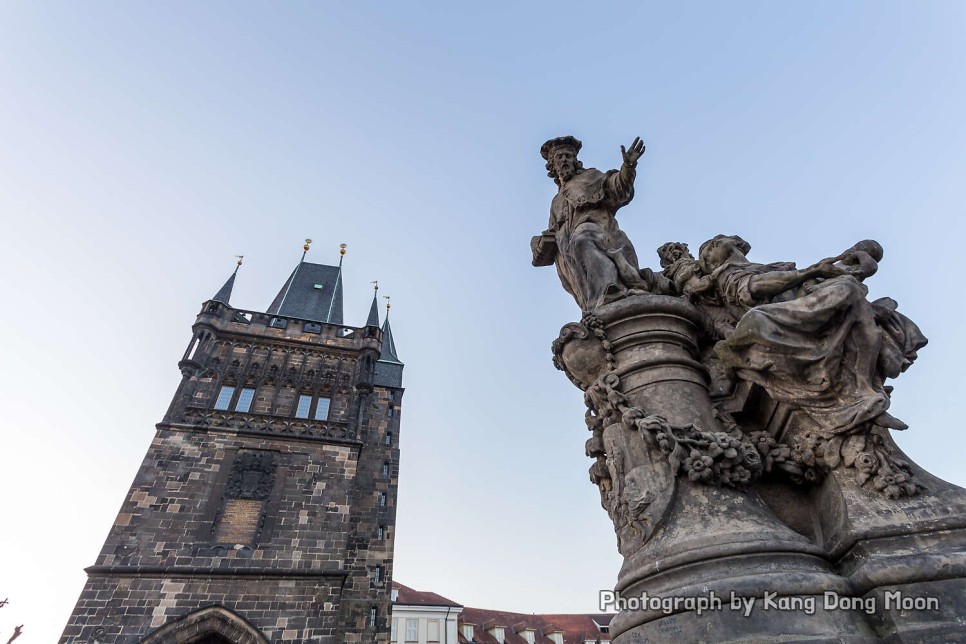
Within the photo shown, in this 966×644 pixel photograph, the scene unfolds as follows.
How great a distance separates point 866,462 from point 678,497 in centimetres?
78

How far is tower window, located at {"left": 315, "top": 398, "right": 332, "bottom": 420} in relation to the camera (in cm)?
2216

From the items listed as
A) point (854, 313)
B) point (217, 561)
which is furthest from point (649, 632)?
point (217, 561)

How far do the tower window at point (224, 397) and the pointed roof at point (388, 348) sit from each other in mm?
10258

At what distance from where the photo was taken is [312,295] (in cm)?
3284

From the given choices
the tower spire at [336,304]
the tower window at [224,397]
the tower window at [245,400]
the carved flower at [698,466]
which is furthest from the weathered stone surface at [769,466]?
the tower spire at [336,304]

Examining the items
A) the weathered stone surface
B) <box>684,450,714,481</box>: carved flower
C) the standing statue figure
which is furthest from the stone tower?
<box>684,450,714,481</box>: carved flower

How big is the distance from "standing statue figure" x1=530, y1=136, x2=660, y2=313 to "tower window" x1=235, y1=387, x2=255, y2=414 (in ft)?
63.0

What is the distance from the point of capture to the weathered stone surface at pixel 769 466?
2.08 metres

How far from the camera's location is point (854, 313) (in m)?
2.48

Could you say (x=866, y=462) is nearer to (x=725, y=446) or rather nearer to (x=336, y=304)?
(x=725, y=446)

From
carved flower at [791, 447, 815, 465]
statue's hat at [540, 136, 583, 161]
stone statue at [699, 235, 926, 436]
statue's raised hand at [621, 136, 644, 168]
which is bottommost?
carved flower at [791, 447, 815, 465]

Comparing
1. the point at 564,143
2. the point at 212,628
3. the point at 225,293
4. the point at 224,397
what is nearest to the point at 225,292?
the point at 225,293

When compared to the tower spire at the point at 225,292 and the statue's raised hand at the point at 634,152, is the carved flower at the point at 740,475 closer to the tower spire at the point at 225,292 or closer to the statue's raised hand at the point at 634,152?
the statue's raised hand at the point at 634,152

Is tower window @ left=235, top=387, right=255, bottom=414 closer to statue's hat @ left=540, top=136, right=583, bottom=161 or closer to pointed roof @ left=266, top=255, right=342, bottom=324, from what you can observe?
pointed roof @ left=266, top=255, right=342, bottom=324
